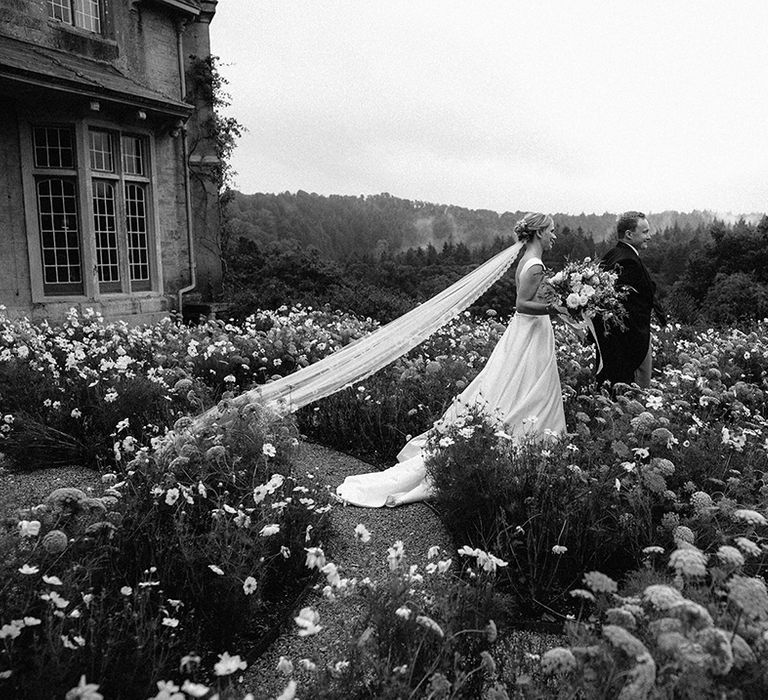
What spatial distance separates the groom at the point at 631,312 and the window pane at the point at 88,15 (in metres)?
12.0

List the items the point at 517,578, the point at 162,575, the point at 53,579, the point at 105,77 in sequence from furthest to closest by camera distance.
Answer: the point at 105,77 → the point at 517,578 → the point at 162,575 → the point at 53,579

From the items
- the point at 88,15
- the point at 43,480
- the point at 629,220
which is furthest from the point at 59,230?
the point at 629,220

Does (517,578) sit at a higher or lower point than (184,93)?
lower

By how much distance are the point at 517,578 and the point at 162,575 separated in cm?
209

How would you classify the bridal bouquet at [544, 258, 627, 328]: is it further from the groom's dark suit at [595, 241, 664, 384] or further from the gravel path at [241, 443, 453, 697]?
the gravel path at [241, 443, 453, 697]

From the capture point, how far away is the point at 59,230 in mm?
12727

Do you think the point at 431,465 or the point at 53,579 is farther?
the point at 431,465

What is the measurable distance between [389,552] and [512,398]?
10.7ft

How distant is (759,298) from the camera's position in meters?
16.5

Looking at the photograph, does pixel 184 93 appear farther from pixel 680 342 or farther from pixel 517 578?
pixel 517 578

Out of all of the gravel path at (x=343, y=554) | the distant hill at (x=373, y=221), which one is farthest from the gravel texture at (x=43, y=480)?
the distant hill at (x=373, y=221)

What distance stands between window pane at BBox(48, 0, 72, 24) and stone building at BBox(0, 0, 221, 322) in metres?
0.02

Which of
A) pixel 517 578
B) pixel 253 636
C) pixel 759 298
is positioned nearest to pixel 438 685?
pixel 253 636

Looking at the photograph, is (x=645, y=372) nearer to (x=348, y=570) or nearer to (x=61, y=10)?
(x=348, y=570)
